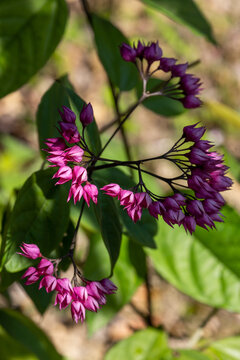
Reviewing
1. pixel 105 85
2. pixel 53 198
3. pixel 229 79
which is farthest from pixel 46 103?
pixel 229 79

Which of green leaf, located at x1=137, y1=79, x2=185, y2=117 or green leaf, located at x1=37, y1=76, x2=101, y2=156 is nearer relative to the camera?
green leaf, located at x1=37, y1=76, x2=101, y2=156

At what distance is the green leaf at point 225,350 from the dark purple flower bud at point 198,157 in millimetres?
1006

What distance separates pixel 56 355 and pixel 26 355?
24cm

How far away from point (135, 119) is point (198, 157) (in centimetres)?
311

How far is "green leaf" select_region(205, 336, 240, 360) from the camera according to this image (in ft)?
5.71

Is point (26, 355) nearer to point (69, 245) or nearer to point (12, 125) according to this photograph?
point (69, 245)

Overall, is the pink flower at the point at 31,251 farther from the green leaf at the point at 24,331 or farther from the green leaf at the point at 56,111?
the green leaf at the point at 24,331

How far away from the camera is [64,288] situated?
1095 mm

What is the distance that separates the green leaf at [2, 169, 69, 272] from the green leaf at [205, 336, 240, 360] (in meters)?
0.99

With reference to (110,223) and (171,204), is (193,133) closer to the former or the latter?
Result: (171,204)

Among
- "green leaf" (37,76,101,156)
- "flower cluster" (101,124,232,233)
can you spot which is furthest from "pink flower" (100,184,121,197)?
"green leaf" (37,76,101,156)

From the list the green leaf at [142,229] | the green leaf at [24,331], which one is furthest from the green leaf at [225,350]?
the green leaf at [142,229]

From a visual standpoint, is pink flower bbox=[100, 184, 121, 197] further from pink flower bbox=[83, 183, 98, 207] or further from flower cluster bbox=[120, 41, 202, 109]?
flower cluster bbox=[120, 41, 202, 109]

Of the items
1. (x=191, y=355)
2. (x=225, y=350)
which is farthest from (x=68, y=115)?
(x=225, y=350)
